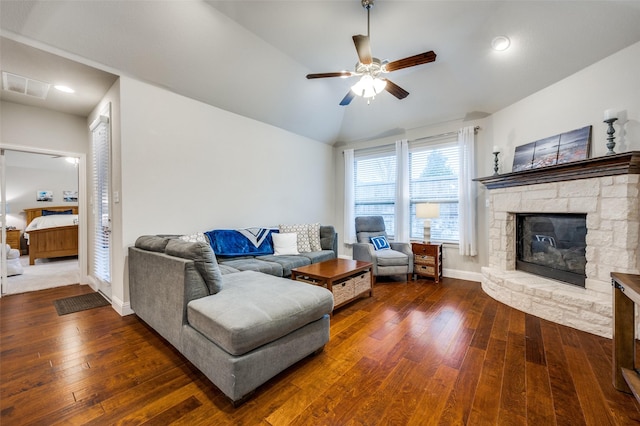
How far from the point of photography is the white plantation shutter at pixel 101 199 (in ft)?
10.3

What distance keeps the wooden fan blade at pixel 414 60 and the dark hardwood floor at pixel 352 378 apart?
97.6 inches

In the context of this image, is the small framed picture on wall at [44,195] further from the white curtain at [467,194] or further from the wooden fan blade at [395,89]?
the white curtain at [467,194]

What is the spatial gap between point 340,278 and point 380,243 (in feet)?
6.29

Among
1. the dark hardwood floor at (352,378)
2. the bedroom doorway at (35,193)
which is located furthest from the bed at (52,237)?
the dark hardwood floor at (352,378)

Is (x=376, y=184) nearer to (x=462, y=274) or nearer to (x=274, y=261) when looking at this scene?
(x=462, y=274)

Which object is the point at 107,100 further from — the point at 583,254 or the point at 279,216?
the point at 583,254

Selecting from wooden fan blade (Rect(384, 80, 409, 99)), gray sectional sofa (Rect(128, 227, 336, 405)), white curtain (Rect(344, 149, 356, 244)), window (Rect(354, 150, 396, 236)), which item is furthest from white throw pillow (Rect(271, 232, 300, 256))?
wooden fan blade (Rect(384, 80, 409, 99))

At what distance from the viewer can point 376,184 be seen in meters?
5.27

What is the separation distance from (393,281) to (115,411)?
361cm

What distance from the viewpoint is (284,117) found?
439 centimetres

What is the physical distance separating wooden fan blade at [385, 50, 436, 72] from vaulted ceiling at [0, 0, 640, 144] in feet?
2.38

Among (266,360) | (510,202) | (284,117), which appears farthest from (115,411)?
(510,202)

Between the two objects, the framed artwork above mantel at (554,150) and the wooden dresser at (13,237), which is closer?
the framed artwork above mantel at (554,150)

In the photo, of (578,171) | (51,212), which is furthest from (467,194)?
(51,212)
